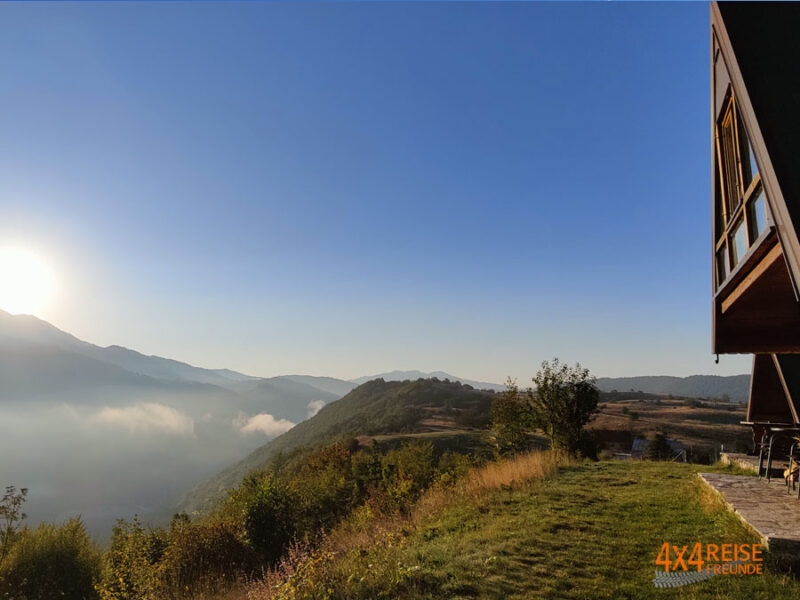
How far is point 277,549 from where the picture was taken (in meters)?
12.6

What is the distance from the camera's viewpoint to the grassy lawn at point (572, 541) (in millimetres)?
4723

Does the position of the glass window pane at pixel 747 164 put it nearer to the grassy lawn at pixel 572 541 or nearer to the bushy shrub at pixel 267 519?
the grassy lawn at pixel 572 541

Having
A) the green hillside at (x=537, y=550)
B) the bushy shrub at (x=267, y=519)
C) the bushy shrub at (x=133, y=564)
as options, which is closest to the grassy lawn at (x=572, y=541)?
the green hillside at (x=537, y=550)

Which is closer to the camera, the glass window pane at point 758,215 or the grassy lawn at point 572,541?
the grassy lawn at point 572,541

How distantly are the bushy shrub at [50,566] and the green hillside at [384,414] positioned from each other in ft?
174

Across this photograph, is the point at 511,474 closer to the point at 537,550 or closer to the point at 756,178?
the point at 537,550

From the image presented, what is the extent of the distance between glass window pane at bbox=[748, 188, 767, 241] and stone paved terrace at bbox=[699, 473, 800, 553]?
3515 millimetres

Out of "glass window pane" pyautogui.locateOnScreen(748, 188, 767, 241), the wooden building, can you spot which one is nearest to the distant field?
the wooden building

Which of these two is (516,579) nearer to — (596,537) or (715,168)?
(596,537)

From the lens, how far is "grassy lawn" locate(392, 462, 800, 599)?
472 centimetres

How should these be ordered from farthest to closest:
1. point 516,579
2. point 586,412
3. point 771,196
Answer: point 586,412 → point 516,579 → point 771,196

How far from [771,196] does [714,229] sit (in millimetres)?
3928

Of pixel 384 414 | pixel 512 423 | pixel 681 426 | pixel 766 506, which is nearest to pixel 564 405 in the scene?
pixel 512 423

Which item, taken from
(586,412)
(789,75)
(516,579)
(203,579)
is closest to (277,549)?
(203,579)
